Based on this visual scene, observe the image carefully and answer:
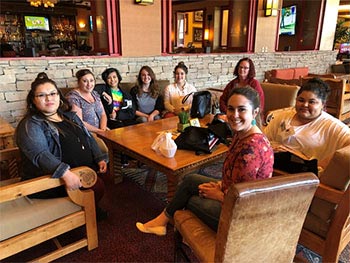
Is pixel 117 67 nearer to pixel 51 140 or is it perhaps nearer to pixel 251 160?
pixel 51 140

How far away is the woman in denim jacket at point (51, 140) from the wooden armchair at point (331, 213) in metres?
1.32

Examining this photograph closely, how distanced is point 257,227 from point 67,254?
1272mm

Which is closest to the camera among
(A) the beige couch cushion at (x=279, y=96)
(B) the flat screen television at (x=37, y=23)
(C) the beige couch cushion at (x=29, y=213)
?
(C) the beige couch cushion at (x=29, y=213)

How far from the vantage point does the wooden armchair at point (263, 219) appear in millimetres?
937

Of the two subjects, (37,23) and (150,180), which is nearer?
(150,180)

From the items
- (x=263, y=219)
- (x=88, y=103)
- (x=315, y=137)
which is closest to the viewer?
(x=263, y=219)

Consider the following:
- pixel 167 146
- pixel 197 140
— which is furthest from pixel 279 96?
pixel 167 146

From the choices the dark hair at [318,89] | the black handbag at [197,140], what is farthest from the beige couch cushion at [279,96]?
the black handbag at [197,140]

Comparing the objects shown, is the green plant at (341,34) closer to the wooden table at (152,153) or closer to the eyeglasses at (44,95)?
the wooden table at (152,153)

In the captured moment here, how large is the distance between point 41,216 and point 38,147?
15.5 inches

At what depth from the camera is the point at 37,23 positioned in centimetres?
923

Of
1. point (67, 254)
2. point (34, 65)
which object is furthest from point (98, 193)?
point (34, 65)

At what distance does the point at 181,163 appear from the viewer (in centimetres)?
181

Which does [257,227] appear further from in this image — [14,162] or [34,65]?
[34,65]
